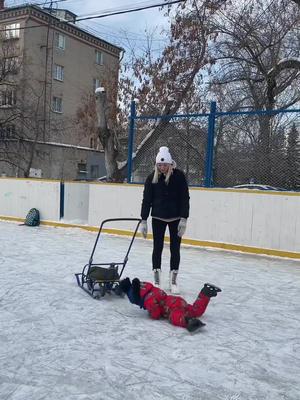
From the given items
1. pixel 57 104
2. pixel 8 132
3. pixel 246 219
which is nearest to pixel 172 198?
pixel 246 219

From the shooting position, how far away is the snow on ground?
2650mm

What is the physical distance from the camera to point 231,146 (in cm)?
816

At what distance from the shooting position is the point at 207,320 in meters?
3.98

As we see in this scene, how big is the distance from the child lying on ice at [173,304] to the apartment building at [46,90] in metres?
16.8

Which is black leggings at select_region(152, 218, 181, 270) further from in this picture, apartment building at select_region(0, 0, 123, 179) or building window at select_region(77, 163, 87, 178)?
building window at select_region(77, 163, 87, 178)

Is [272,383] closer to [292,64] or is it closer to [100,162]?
[292,64]

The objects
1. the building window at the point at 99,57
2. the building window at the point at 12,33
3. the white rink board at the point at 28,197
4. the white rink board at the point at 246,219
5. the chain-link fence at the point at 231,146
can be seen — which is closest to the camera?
the white rink board at the point at 246,219

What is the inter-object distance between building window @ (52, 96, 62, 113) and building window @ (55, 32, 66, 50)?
3625mm

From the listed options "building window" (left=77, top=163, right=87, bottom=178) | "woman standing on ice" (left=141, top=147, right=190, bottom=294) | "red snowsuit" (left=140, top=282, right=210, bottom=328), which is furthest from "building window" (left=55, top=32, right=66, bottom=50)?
"red snowsuit" (left=140, top=282, right=210, bottom=328)

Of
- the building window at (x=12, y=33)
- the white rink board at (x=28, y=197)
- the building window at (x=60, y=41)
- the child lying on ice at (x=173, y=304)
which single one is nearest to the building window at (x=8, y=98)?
the building window at (x=12, y=33)

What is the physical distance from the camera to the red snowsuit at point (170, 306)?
147 inches

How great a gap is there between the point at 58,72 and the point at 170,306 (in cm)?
3081

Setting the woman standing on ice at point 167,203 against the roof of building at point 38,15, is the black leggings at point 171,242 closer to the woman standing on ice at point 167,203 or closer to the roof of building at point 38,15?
the woman standing on ice at point 167,203

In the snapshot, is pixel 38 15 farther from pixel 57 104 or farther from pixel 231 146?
pixel 231 146
